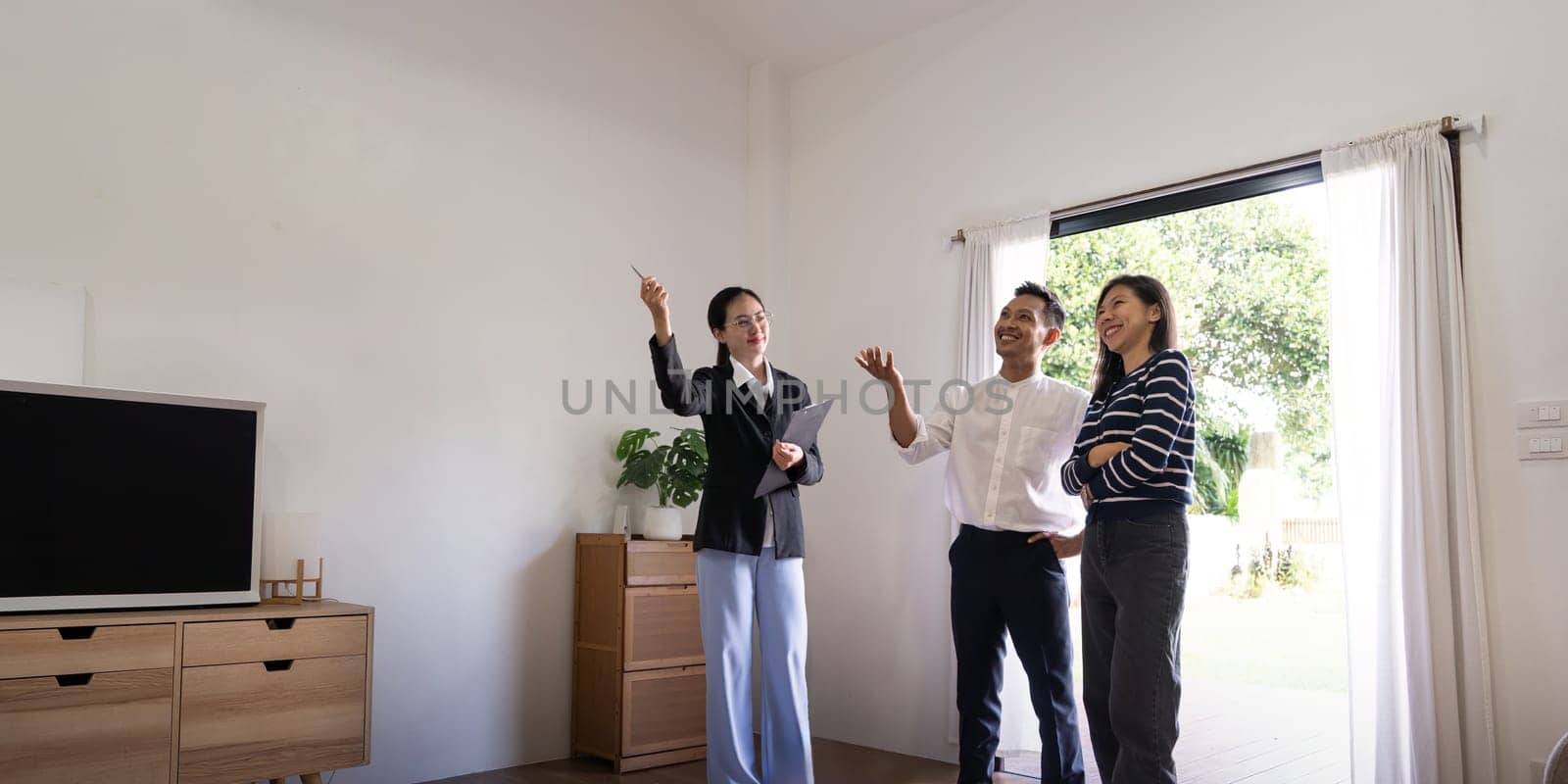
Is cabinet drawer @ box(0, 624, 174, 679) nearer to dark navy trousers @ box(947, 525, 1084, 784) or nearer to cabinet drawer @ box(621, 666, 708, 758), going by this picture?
cabinet drawer @ box(621, 666, 708, 758)

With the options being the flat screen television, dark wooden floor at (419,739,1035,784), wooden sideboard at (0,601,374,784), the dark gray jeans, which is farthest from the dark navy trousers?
the flat screen television

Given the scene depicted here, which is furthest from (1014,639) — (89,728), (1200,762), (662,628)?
(89,728)

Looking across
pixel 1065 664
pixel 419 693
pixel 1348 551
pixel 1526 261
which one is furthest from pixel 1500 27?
pixel 419 693

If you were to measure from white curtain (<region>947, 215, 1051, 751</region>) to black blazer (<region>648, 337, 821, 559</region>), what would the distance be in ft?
4.19

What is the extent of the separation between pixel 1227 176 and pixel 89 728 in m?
3.54

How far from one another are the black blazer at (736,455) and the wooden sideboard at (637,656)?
3.73 feet

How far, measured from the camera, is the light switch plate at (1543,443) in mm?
2748

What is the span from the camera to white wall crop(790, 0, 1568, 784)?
9.27ft

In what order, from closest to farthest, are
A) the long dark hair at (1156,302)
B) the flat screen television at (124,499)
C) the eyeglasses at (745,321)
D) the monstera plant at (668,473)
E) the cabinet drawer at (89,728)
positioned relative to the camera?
the cabinet drawer at (89,728) → the long dark hair at (1156,302) → the flat screen television at (124,499) → the eyeglasses at (745,321) → the monstera plant at (668,473)

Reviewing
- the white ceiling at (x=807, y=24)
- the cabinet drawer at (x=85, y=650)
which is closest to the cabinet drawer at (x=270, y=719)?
the cabinet drawer at (x=85, y=650)

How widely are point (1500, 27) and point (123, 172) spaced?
394 cm

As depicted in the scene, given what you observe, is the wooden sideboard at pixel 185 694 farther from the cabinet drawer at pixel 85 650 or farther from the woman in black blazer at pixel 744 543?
the woman in black blazer at pixel 744 543

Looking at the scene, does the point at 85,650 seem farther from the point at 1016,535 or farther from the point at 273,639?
the point at 1016,535

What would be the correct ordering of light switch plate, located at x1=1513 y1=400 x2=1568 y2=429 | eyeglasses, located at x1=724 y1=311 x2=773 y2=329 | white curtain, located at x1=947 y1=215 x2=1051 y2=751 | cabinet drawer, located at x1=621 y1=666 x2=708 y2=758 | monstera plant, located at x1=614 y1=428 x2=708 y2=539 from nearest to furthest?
light switch plate, located at x1=1513 y1=400 x2=1568 y2=429 → eyeglasses, located at x1=724 y1=311 x2=773 y2=329 → cabinet drawer, located at x1=621 y1=666 x2=708 y2=758 → white curtain, located at x1=947 y1=215 x2=1051 y2=751 → monstera plant, located at x1=614 y1=428 x2=708 y2=539
